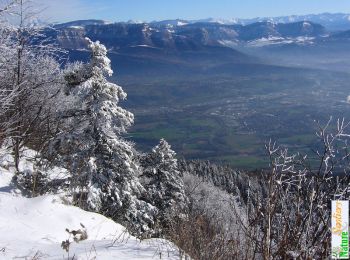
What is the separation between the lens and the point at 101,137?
1523cm

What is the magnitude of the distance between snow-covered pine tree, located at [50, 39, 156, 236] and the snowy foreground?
22.3 ft

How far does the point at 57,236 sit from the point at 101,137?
9093 millimetres

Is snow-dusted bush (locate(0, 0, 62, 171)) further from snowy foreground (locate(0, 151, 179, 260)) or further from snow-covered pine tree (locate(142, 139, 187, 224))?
snow-covered pine tree (locate(142, 139, 187, 224))

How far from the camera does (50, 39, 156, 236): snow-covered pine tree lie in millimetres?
14578

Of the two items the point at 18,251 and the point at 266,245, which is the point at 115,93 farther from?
the point at 266,245

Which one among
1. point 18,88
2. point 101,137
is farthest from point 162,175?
point 18,88

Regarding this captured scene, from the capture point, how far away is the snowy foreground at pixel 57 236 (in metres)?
5.02

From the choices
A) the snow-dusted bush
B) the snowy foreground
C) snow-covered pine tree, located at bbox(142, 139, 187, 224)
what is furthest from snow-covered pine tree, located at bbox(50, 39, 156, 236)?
snow-covered pine tree, located at bbox(142, 139, 187, 224)

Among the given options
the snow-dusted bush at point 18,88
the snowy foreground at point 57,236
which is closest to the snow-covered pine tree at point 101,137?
the snow-dusted bush at point 18,88

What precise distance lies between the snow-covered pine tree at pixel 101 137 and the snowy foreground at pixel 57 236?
22.3 ft

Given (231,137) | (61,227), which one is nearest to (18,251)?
(61,227)

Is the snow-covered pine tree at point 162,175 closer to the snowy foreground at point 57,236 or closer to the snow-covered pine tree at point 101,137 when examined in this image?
the snow-covered pine tree at point 101,137

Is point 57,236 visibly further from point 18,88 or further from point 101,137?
point 101,137

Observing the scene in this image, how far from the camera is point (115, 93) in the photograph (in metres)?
15.2
